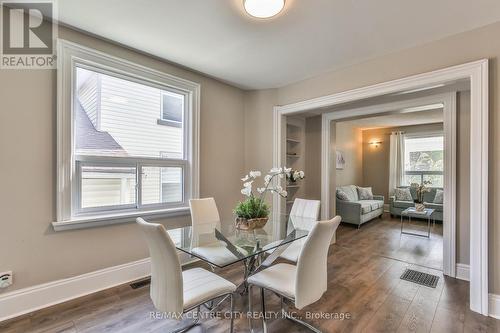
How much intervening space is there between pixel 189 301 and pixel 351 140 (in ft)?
22.5

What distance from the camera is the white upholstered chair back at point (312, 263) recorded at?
1452 mm

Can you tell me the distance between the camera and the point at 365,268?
3041mm

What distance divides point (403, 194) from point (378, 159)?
1.47 metres

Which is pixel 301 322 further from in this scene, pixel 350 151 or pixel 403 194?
pixel 350 151

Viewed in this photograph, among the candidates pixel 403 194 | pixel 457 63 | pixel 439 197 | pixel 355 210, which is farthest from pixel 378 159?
pixel 457 63

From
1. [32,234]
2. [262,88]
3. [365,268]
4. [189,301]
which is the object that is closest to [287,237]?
[189,301]

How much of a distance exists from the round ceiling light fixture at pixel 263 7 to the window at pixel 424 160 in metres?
6.79

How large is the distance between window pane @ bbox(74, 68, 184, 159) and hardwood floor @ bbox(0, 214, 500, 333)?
1446 mm

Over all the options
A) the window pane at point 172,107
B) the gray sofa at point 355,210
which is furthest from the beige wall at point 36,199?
the gray sofa at point 355,210

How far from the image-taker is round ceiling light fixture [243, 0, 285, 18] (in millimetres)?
1760

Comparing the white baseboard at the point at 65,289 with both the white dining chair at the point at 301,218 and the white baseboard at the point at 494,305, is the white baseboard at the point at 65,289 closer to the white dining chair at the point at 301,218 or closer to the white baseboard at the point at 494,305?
the white dining chair at the point at 301,218

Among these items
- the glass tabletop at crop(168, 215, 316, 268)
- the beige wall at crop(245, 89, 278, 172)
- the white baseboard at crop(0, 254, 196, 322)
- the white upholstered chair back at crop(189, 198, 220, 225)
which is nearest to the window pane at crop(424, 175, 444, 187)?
the beige wall at crop(245, 89, 278, 172)

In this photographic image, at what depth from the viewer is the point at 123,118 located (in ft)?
8.70

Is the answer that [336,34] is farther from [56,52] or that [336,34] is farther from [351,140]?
[351,140]
